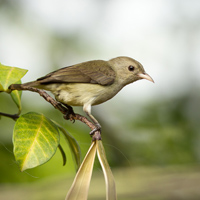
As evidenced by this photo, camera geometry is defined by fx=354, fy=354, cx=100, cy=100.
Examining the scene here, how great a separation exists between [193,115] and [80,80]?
31.3 inches

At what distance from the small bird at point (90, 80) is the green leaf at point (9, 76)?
17cm

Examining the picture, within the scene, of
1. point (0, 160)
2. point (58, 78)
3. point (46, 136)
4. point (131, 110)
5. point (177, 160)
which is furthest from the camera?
point (131, 110)

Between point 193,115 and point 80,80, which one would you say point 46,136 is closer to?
point 80,80

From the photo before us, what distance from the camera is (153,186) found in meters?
0.98

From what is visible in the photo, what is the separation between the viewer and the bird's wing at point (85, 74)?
948 millimetres

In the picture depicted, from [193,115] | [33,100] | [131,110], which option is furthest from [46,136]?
[193,115]

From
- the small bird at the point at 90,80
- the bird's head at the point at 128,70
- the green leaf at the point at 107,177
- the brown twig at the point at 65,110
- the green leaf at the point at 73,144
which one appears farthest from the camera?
the bird's head at the point at 128,70

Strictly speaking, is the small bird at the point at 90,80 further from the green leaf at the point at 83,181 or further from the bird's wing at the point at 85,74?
the green leaf at the point at 83,181

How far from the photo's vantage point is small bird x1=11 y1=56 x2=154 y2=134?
94 cm

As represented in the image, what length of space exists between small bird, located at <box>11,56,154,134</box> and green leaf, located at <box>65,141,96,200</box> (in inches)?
10.5

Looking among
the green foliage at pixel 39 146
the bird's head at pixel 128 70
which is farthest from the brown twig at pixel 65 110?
the bird's head at pixel 128 70

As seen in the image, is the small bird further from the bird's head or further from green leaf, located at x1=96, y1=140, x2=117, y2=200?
green leaf, located at x1=96, y1=140, x2=117, y2=200

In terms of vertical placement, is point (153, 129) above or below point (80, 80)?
below

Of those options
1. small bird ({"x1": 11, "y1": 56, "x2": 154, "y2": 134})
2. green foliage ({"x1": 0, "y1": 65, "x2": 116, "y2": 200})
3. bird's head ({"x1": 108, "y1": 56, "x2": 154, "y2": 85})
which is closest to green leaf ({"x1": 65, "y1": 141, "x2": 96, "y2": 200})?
green foliage ({"x1": 0, "y1": 65, "x2": 116, "y2": 200})
